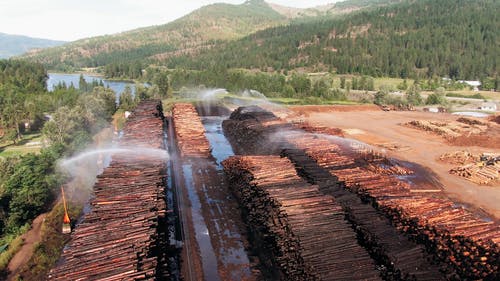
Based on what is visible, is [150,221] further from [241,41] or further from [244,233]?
[241,41]

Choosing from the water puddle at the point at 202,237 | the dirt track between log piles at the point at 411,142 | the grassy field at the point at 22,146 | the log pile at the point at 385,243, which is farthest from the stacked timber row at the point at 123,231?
the grassy field at the point at 22,146

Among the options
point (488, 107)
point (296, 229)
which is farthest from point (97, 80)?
point (296, 229)

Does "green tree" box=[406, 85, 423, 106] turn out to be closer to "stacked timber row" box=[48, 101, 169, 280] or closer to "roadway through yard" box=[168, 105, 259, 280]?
"roadway through yard" box=[168, 105, 259, 280]

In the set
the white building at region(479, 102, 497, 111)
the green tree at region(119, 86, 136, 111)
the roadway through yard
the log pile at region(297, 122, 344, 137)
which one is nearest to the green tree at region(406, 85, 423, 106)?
the white building at region(479, 102, 497, 111)

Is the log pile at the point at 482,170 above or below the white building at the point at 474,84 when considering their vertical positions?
below

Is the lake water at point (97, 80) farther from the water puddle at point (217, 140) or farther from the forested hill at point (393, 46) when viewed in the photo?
the water puddle at point (217, 140)

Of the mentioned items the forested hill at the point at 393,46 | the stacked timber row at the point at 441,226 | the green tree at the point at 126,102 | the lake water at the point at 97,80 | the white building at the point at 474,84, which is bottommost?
the stacked timber row at the point at 441,226
